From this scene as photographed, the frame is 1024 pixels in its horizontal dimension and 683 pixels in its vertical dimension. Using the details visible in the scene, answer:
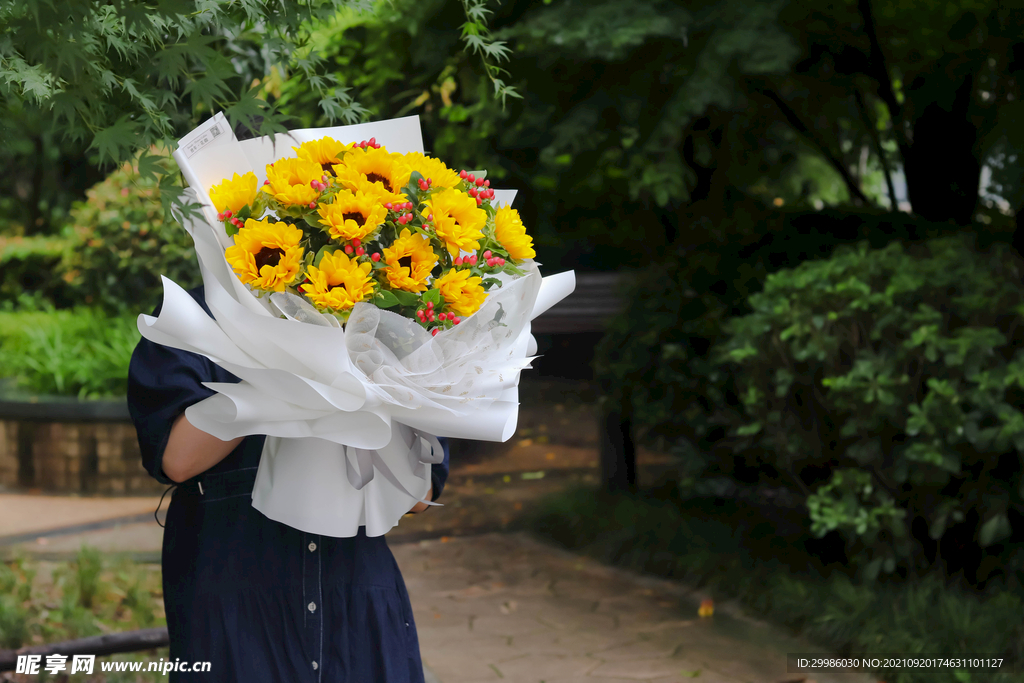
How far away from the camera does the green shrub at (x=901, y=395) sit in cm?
373

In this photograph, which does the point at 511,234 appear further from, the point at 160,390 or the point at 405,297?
the point at 160,390

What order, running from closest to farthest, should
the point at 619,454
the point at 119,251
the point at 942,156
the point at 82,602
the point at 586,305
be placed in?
the point at 82,602
the point at 942,156
the point at 619,454
the point at 586,305
the point at 119,251

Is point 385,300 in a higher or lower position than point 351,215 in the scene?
lower

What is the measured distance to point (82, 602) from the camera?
4340 mm

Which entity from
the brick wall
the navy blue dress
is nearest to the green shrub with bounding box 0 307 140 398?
the brick wall

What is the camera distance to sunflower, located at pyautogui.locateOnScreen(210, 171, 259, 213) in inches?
63.5

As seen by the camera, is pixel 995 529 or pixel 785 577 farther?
pixel 785 577

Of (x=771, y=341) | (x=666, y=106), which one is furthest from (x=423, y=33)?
(x=771, y=341)

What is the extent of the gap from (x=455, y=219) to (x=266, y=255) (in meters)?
0.35

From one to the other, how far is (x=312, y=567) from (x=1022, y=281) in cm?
334

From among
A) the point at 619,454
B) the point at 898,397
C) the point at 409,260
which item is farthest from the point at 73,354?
the point at 409,260

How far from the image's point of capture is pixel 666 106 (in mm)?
4090

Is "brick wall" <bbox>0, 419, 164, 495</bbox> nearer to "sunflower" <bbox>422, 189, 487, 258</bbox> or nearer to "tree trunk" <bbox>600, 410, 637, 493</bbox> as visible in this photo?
"tree trunk" <bbox>600, 410, 637, 493</bbox>

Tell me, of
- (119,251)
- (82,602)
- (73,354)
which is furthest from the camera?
(119,251)
